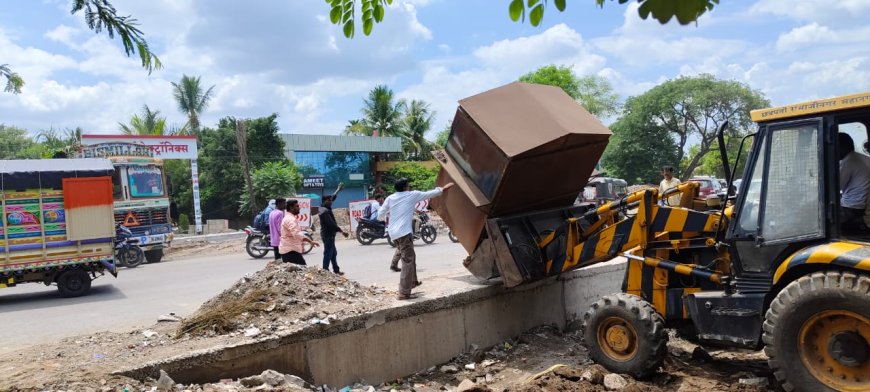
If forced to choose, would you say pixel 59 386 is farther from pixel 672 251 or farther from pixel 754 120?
pixel 754 120

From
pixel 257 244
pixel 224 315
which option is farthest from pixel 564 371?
pixel 257 244

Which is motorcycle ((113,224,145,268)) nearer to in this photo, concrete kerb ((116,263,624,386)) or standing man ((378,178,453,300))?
standing man ((378,178,453,300))

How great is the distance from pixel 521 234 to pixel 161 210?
13.5 m

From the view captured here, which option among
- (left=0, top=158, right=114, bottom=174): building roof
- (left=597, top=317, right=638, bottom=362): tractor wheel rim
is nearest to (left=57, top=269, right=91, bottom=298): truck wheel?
(left=0, top=158, right=114, bottom=174): building roof

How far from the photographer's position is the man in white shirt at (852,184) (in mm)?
4484

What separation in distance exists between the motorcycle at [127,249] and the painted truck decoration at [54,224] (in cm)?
434

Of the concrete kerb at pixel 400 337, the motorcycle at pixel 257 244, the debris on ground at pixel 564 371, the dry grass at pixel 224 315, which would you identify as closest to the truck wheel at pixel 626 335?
the debris on ground at pixel 564 371

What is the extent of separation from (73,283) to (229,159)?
922 inches

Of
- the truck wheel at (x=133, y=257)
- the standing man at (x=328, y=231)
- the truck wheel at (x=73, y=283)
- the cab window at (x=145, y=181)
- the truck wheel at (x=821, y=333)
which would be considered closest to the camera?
the truck wheel at (x=821, y=333)

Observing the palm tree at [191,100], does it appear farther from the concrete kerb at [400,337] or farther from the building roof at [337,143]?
the concrete kerb at [400,337]

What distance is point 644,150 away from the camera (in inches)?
1527

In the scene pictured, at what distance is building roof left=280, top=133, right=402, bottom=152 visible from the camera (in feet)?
121

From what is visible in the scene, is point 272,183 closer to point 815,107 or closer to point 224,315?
point 224,315

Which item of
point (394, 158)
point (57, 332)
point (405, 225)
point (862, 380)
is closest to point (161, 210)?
point (57, 332)
